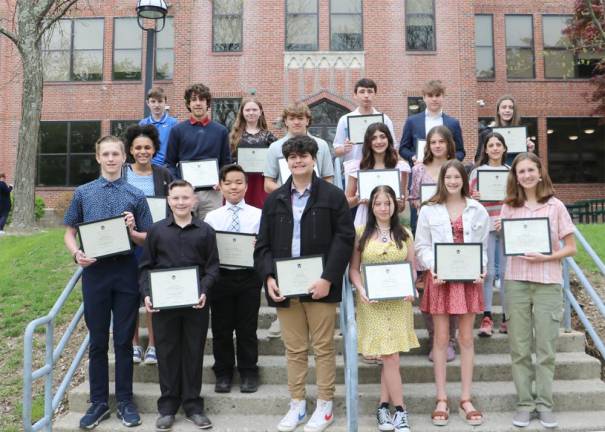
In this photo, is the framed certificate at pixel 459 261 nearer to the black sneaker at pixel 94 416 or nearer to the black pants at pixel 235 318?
the black pants at pixel 235 318

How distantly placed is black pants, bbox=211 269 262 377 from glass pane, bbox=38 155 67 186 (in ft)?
65.8

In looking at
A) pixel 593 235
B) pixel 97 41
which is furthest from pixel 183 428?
pixel 97 41

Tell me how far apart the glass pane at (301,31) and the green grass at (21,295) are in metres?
12.3

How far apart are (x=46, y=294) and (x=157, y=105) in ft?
11.4

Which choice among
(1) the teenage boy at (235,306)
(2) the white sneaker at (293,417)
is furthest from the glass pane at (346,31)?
(2) the white sneaker at (293,417)

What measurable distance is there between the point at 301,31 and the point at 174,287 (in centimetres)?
1729

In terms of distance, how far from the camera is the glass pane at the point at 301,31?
64.7ft

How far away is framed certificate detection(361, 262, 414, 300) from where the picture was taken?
418 centimetres

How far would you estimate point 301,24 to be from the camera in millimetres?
19734

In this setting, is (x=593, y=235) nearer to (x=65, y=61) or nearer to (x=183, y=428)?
(x=183, y=428)

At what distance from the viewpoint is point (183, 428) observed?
4305mm

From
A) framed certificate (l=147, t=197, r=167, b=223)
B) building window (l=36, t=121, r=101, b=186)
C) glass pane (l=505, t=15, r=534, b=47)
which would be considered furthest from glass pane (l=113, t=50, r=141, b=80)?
framed certificate (l=147, t=197, r=167, b=223)

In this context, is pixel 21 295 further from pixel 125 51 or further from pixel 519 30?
pixel 519 30

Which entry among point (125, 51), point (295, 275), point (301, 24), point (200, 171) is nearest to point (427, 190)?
point (295, 275)
